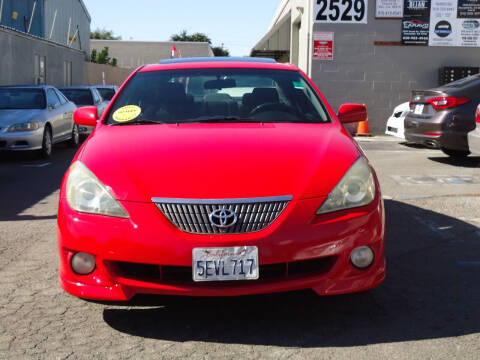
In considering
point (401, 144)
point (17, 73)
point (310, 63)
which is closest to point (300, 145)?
point (401, 144)

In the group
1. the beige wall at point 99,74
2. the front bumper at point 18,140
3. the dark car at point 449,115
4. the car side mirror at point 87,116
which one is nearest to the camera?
the car side mirror at point 87,116

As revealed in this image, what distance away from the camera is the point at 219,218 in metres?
3.33

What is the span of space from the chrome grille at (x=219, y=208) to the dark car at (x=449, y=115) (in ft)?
25.3

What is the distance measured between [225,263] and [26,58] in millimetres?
20462

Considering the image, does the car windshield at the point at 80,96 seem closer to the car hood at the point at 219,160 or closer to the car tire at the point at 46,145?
the car tire at the point at 46,145

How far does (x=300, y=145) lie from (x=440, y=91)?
7.50 meters

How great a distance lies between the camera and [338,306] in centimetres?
387

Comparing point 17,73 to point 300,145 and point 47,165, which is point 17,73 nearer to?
point 47,165

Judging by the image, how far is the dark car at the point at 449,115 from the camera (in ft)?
34.1

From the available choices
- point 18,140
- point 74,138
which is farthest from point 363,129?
point 18,140

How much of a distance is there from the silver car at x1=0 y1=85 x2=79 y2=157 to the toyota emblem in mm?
9123

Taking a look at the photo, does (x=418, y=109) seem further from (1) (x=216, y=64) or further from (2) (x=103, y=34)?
(2) (x=103, y=34)

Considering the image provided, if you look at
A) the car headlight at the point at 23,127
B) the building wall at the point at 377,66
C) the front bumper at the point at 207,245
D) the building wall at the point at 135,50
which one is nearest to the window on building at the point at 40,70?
the building wall at the point at 377,66

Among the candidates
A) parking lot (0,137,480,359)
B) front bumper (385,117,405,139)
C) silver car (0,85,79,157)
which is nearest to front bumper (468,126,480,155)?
front bumper (385,117,405,139)
